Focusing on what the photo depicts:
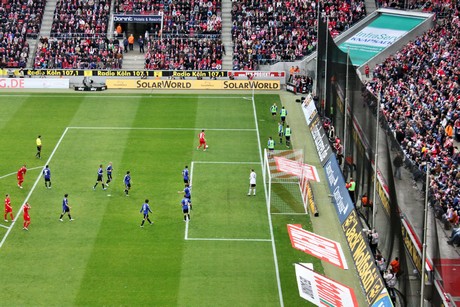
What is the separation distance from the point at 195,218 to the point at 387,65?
25.6 meters

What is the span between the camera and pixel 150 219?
3878cm

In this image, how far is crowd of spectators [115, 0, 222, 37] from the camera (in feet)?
236

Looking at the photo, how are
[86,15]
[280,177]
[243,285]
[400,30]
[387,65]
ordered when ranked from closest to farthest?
1. [243,285]
2. [280,177]
3. [387,65]
4. [400,30]
5. [86,15]

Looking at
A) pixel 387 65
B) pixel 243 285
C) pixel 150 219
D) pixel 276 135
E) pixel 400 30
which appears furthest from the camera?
pixel 400 30

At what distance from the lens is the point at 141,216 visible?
39219 mm

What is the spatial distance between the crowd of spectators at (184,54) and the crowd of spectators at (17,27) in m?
10.0

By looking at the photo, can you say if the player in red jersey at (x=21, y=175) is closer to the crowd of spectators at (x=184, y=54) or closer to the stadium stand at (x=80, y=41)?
the stadium stand at (x=80, y=41)

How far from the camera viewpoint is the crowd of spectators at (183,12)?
72.0m

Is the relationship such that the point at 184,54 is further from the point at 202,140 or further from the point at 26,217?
the point at 26,217

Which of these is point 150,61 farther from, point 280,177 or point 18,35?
point 280,177

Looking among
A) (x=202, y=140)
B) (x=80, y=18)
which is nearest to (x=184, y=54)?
(x=80, y=18)

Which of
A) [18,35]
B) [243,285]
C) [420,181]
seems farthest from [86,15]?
[420,181]

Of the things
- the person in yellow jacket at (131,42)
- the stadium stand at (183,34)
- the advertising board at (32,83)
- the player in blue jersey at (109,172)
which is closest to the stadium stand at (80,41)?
the person in yellow jacket at (131,42)

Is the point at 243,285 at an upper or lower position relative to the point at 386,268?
lower
